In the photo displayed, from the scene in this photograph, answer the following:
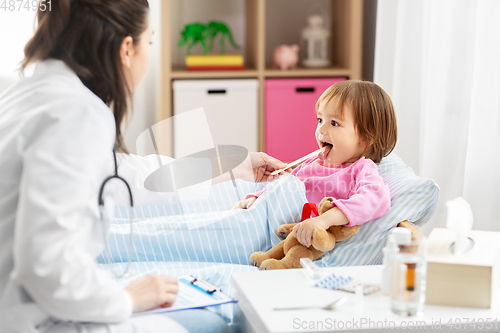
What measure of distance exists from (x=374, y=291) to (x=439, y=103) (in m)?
1.59

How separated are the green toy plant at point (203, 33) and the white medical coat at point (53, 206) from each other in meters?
2.27

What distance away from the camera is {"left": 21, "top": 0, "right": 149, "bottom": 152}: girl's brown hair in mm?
881

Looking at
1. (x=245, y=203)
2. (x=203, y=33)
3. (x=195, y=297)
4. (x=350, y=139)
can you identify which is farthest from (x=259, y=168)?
(x=203, y=33)

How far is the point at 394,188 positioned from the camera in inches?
55.7

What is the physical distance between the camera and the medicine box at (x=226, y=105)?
292 centimetres

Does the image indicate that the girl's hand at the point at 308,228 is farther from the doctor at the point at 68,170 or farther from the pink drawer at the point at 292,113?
the pink drawer at the point at 292,113

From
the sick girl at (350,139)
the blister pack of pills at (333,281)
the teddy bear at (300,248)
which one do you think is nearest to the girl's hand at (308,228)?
the teddy bear at (300,248)

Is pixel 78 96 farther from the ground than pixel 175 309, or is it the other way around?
pixel 78 96

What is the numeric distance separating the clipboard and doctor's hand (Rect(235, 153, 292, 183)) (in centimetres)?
58

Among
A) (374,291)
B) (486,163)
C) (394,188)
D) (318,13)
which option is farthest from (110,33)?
(318,13)

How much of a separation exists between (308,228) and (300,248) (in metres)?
0.07

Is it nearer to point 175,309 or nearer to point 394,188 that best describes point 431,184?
point 394,188

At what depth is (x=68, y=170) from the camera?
2.52ft

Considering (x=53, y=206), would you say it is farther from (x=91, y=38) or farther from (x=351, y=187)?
(x=351, y=187)
